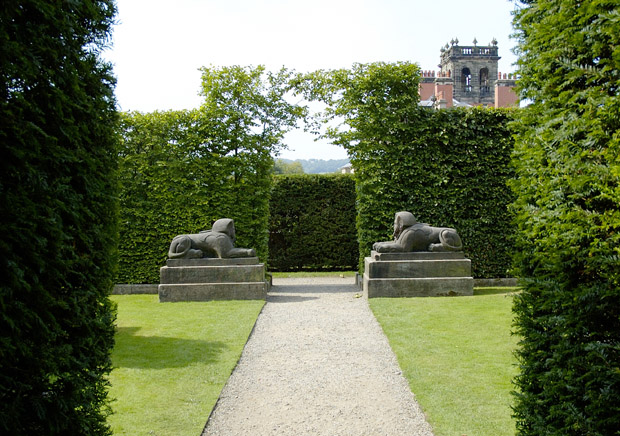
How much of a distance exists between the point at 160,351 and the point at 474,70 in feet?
223

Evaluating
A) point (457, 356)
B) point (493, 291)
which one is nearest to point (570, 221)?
point (457, 356)

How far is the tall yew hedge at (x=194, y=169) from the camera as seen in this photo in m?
13.4

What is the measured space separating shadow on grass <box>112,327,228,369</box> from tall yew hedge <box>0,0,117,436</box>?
3.14m

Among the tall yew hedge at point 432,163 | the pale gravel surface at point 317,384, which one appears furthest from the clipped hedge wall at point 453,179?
the pale gravel surface at point 317,384

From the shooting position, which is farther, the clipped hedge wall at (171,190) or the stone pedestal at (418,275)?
the clipped hedge wall at (171,190)

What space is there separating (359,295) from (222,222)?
350 centimetres

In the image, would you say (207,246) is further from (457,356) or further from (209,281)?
(457,356)

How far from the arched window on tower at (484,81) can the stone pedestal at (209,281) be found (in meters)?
63.0

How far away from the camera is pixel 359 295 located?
12.2m

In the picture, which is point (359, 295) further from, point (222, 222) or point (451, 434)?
point (451, 434)

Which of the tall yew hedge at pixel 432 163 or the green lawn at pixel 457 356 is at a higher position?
Result: the tall yew hedge at pixel 432 163

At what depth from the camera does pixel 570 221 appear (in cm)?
308

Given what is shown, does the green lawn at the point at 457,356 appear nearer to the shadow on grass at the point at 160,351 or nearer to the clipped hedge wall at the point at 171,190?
the shadow on grass at the point at 160,351

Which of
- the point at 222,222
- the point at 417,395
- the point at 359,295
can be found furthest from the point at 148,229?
the point at 417,395
